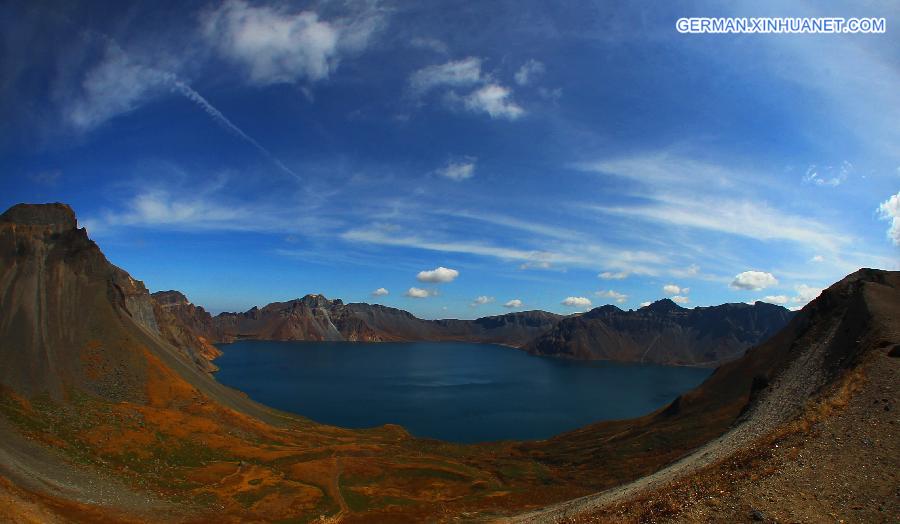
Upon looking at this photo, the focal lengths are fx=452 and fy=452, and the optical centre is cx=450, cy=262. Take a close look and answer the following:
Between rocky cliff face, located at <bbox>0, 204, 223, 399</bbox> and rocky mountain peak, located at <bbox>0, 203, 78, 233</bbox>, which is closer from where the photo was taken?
rocky cliff face, located at <bbox>0, 204, 223, 399</bbox>

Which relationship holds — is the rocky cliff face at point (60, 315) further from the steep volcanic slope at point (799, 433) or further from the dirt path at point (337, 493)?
the steep volcanic slope at point (799, 433)

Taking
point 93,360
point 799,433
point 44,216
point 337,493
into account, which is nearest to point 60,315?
point 93,360

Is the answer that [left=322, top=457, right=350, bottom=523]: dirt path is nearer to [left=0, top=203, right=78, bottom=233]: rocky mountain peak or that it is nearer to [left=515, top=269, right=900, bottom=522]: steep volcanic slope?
[left=515, top=269, right=900, bottom=522]: steep volcanic slope

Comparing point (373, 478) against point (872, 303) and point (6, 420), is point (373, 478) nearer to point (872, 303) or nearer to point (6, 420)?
point (6, 420)

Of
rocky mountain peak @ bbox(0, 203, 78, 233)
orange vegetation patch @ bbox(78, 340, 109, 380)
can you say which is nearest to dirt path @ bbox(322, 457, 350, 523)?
orange vegetation patch @ bbox(78, 340, 109, 380)

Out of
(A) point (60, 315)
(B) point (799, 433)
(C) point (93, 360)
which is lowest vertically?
(C) point (93, 360)

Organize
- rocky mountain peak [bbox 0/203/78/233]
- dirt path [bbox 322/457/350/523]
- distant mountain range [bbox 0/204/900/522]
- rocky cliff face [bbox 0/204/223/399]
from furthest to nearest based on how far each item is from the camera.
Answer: rocky mountain peak [bbox 0/203/78/233], rocky cliff face [bbox 0/204/223/399], dirt path [bbox 322/457/350/523], distant mountain range [bbox 0/204/900/522]

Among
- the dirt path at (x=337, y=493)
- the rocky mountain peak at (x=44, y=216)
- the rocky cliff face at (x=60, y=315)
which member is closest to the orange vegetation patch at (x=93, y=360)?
the rocky cliff face at (x=60, y=315)

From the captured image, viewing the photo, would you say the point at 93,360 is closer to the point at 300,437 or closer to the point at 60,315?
the point at 60,315

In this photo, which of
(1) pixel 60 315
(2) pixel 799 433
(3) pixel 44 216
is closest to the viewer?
(2) pixel 799 433

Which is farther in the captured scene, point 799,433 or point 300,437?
point 300,437

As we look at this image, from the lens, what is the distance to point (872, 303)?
190 feet

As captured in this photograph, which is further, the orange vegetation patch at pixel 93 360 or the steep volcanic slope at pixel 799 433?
the orange vegetation patch at pixel 93 360

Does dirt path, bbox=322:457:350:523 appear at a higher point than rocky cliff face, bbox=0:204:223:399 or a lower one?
lower
